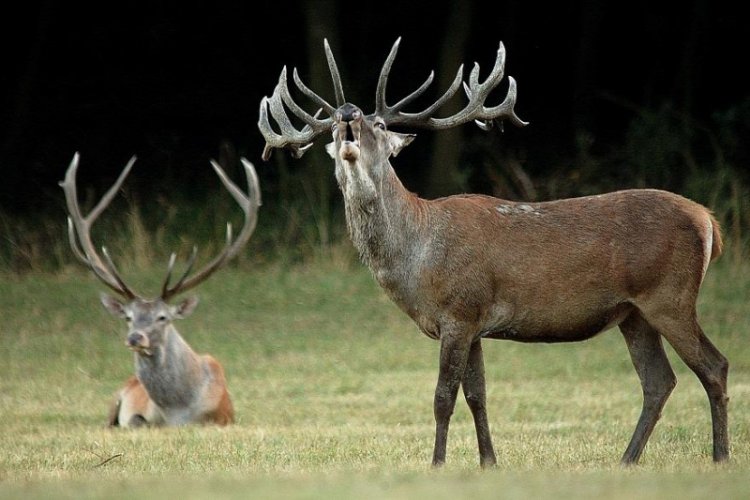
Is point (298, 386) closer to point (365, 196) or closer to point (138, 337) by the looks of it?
point (138, 337)

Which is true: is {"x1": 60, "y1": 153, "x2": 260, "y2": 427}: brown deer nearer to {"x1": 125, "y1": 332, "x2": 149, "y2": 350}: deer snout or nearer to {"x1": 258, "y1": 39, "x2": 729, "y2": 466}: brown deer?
{"x1": 125, "y1": 332, "x2": 149, "y2": 350}: deer snout

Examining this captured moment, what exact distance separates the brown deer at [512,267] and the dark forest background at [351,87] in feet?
35.0

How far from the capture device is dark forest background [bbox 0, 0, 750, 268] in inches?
770

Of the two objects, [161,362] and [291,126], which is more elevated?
[291,126]

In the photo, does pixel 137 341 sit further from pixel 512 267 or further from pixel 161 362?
pixel 512 267

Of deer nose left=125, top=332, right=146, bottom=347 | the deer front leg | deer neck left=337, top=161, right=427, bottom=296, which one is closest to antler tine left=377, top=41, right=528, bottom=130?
deer neck left=337, top=161, right=427, bottom=296

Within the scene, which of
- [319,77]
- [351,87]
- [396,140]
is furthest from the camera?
[351,87]

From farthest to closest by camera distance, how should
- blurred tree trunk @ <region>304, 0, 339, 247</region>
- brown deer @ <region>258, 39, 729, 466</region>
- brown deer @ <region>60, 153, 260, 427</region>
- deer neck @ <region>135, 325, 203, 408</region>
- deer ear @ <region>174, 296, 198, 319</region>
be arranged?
1. blurred tree trunk @ <region>304, 0, 339, 247</region>
2. deer ear @ <region>174, 296, 198, 319</region>
3. deer neck @ <region>135, 325, 203, 408</region>
4. brown deer @ <region>60, 153, 260, 427</region>
5. brown deer @ <region>258, 39, 729, 466</region>

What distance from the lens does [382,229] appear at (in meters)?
8.37

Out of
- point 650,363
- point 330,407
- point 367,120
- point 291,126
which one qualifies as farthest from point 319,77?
point 650,363

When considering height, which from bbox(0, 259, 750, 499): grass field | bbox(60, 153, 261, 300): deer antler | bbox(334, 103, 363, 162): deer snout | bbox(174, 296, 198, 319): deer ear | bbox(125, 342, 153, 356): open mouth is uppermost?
bbox(334, 103, 363, 162): deer snout

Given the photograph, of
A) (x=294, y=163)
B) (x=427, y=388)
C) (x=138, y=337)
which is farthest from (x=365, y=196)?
(x=294, y=163)

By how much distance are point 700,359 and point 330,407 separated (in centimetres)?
448

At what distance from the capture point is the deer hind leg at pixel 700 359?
8281mm
